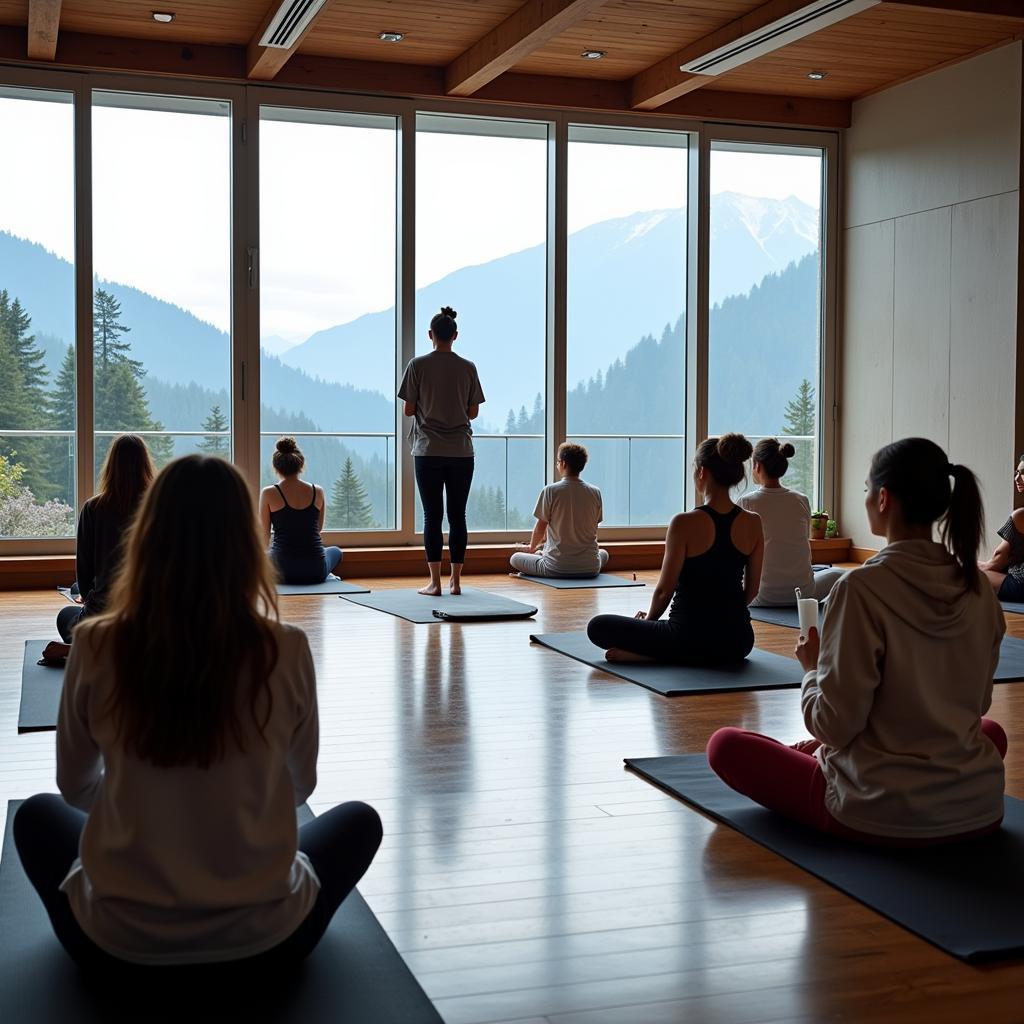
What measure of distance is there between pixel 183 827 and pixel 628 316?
25.0 feet

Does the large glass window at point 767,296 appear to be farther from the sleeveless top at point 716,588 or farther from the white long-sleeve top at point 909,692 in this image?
Result: the white long-sleeve top at point 909,692

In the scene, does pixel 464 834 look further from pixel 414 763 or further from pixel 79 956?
pixel 79 956

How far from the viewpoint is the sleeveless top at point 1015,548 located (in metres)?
6.60

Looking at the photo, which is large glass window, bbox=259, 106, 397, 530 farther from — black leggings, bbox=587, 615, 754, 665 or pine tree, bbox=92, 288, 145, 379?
black leggings, bbox=587, 615, 754, 665

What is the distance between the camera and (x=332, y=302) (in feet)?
27.0

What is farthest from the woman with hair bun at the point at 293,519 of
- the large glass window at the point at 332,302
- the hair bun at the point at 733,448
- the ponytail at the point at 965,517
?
the ponytail at the point at 965,517

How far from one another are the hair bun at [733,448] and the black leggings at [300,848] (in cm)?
274

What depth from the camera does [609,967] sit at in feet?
6.89

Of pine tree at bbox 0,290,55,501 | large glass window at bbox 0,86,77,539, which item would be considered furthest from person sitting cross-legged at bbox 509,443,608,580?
pine tree at bbox 0,290,55,501

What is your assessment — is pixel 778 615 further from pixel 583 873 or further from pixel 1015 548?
pixel 583 873

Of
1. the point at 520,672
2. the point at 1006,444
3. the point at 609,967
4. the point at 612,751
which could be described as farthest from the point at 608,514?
the point at 609,967

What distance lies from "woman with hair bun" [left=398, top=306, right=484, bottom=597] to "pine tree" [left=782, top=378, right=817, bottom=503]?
326cm

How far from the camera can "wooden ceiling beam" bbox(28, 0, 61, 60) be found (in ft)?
20.9

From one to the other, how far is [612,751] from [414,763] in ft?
1.85
